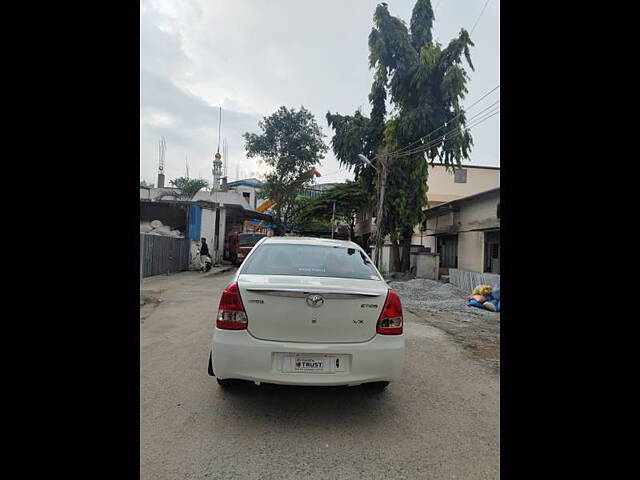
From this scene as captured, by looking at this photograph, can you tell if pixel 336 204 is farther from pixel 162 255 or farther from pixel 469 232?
pixel 162 255

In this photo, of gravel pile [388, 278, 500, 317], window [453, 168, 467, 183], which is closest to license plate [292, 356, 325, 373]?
gravel pile [388, 278, 500, 317]

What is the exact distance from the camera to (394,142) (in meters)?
16.2

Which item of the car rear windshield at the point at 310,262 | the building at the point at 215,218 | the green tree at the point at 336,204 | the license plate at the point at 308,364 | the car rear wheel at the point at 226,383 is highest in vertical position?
the green tree at the point at 336,204

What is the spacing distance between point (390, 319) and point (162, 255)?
→ 41.3 ft

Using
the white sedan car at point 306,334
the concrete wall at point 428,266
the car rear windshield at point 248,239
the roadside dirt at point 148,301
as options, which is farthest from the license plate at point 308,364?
the car rear windshield at point 248,239

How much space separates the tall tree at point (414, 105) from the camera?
1533cm

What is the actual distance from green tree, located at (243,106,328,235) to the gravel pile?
56.3ft

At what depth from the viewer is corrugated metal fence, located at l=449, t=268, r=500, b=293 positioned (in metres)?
10.2

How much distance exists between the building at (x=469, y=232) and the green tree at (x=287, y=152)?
13.7 m

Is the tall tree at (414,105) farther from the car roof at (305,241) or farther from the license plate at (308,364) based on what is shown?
the license plate at (308,364)
